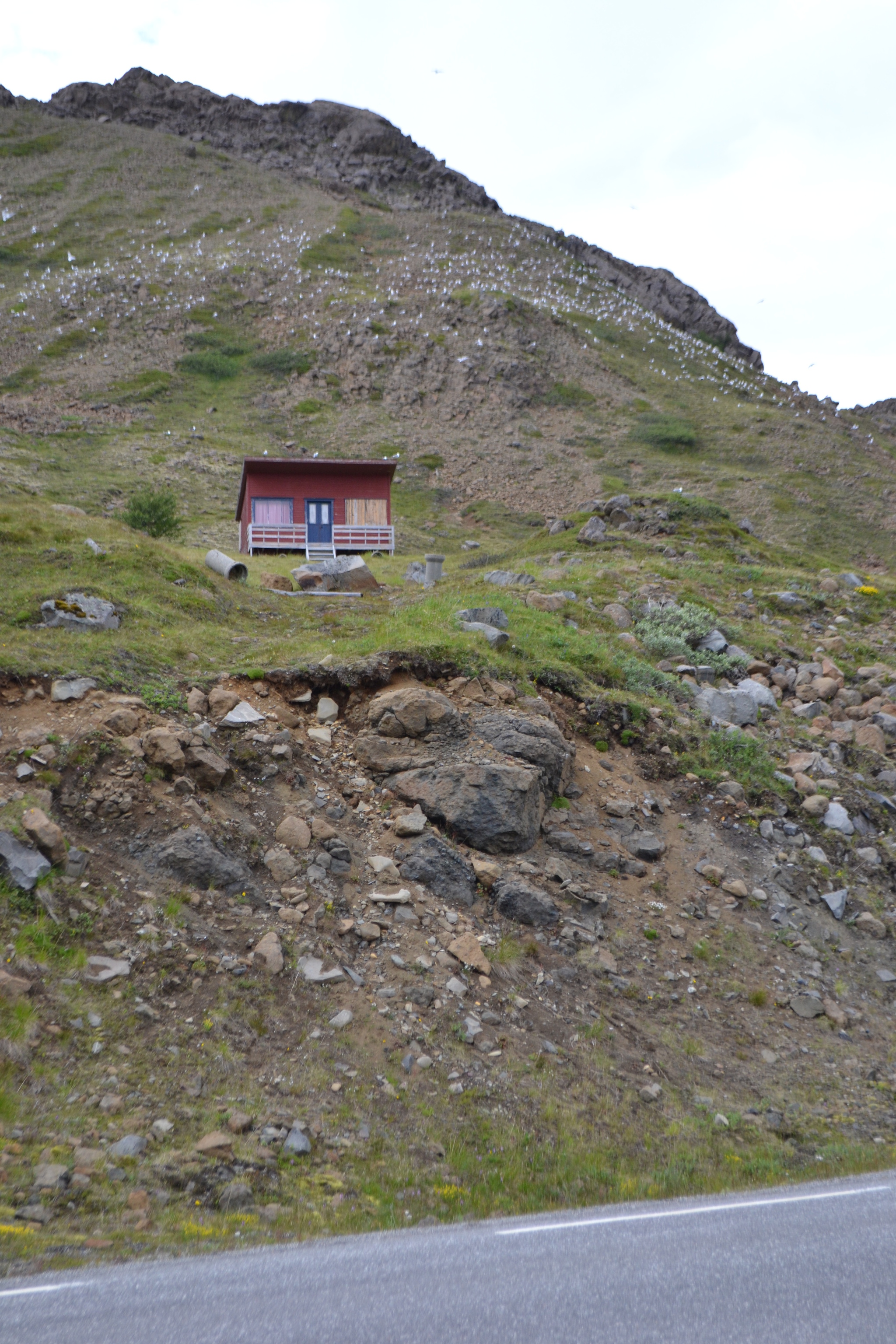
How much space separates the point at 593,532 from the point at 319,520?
13.3 m

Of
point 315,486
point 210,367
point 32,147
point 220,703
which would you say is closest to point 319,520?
point 315,486

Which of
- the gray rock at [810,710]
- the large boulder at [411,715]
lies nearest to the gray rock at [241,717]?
the large boulder at [411,715]

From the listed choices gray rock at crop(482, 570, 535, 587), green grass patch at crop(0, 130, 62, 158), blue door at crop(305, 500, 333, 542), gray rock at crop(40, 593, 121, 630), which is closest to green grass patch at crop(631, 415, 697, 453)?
blue door at crop(305, 500, 333, 542)

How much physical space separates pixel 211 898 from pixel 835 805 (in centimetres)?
875

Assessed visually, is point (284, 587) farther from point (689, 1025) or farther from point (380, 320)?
point (380, 320)

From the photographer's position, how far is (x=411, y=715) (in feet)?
35.3

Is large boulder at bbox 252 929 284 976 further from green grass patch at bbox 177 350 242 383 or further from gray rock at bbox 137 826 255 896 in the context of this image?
green grass patch at bbox 177 350 242 383

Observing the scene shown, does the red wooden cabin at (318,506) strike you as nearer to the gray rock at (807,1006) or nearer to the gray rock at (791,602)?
the gray rock at (791,602)

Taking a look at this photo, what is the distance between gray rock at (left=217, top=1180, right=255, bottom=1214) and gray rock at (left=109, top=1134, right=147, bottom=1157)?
63 centimetres

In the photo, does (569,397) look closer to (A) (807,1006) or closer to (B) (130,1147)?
(A) (807,1006)

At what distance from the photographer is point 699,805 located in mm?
11539

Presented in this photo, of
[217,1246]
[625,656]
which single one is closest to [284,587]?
[625,656]

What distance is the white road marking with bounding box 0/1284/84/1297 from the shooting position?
414 cm

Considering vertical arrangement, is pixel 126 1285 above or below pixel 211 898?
below
